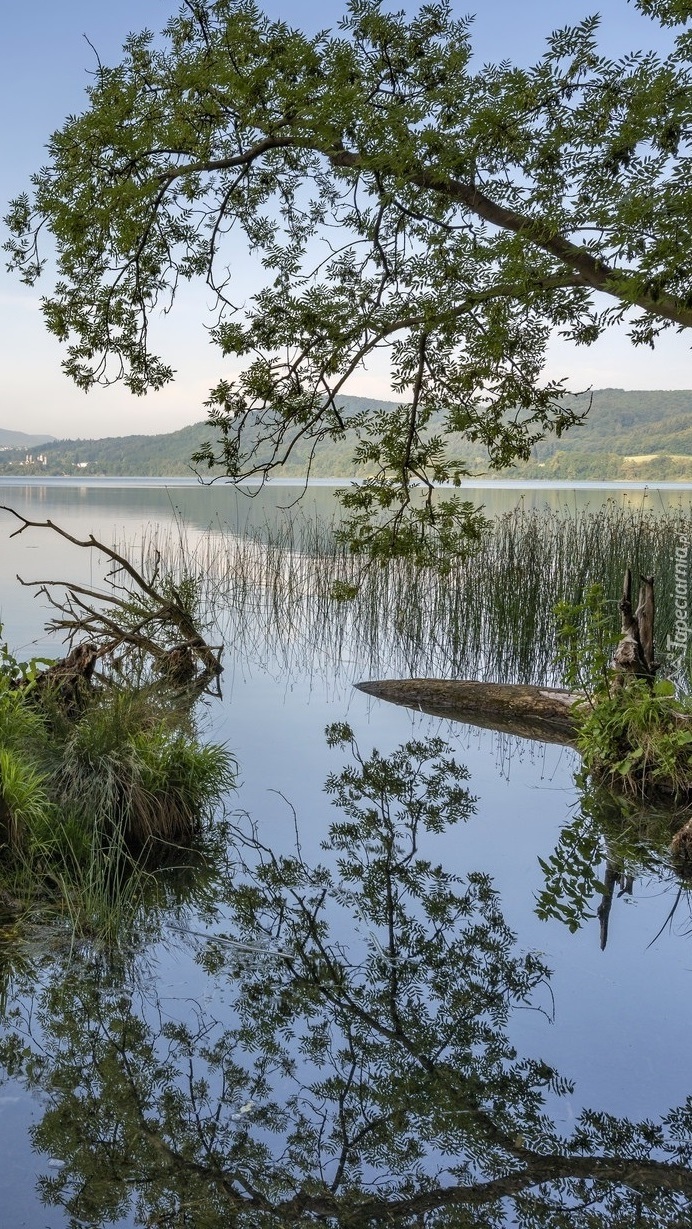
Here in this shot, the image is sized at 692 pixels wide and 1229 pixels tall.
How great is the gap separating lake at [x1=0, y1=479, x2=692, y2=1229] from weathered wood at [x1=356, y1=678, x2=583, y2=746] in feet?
4.90

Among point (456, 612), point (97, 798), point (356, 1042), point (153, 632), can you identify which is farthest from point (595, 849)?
point (456, 612)

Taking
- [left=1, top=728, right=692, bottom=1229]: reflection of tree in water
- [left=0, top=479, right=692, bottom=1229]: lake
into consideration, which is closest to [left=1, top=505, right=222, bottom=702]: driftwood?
[left=0, top=479, right=692, bottom=1229]: lake

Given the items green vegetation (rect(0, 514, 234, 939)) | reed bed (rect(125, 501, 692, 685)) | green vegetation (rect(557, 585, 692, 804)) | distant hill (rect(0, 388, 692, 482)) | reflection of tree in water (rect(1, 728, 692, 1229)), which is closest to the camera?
reflection of tree in water (rect(1, 728, 692, 1229))

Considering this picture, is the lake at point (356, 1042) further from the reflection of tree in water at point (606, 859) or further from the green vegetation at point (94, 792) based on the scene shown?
the green vegetation at point (94, 792)

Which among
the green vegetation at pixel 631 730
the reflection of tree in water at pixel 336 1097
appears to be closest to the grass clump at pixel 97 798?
the reflection of tree in water at pixel 336 1097

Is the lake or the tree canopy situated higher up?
the tree canopy

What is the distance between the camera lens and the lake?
1.84 m

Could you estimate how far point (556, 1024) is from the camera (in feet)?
7.99

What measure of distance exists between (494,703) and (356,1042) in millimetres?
3640

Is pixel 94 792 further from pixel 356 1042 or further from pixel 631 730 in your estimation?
pixel 631 730

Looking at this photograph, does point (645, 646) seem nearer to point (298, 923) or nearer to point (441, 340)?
point (441, 340)

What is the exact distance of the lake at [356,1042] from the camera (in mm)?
1840

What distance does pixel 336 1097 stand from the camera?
211 centimetres

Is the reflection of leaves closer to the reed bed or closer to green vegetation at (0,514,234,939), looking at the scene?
green vegetation at (0,514,234,939)
